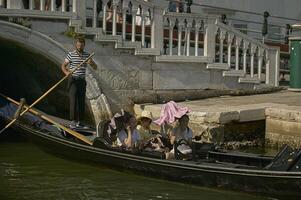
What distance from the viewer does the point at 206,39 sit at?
1167 centimetres

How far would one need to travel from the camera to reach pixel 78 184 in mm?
7570

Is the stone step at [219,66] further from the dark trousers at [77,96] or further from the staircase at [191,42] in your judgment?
the dark trousers at [77,96]

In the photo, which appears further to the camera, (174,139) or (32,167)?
(32,167)

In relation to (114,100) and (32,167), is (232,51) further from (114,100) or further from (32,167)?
(32,167)

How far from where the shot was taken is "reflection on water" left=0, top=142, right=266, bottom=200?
701cm

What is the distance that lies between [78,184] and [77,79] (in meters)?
2.44

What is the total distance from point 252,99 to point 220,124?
2107 millimetres

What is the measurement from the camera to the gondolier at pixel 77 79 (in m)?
9.41

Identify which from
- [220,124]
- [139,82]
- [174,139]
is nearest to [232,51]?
[139,82]

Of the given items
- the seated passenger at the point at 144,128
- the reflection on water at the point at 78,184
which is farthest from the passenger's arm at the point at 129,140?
the reflection on water at the point at 78,184

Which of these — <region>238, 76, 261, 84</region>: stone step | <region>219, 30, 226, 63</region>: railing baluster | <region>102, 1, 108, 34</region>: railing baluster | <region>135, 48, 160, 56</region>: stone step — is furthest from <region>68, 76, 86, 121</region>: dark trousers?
<region>238, 76, 261, 84</region>: stone step

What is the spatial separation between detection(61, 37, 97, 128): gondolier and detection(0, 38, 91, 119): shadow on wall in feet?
4.26

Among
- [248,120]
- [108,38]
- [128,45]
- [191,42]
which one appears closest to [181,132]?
[248,120]

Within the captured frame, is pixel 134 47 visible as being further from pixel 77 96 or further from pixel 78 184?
pixel 78 184
